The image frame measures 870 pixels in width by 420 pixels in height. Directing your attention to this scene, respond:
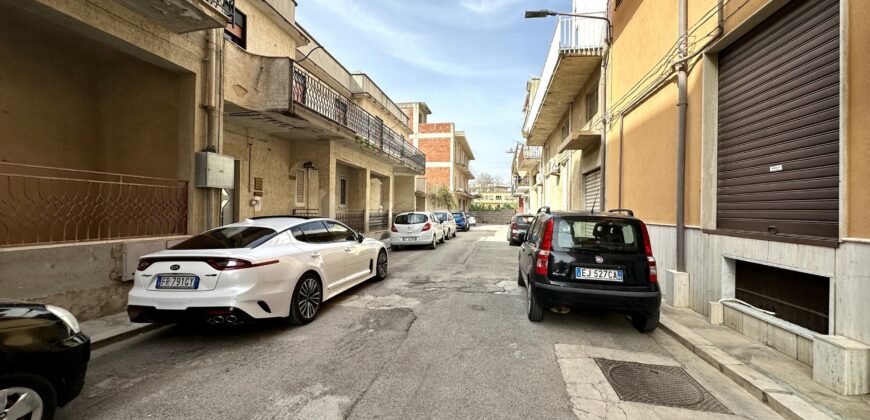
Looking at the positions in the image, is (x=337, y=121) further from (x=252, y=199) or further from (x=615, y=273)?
(x=615, y=273)

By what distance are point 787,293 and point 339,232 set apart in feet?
20.4

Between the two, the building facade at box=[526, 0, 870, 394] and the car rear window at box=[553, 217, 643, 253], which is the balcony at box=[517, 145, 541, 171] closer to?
the building facade at box=[526, 0, 870, 394]

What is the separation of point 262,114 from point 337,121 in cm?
261

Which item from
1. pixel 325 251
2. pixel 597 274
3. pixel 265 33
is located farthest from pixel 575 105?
pixel 325 251

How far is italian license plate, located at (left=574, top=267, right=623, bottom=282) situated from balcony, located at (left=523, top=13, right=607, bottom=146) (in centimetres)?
837

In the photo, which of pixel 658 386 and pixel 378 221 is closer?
pixel 658 386

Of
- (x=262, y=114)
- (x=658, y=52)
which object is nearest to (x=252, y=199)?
(x=262, y=114)

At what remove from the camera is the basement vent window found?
12.4 ft

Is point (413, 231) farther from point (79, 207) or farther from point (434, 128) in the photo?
point (434, 128)

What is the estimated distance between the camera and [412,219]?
48.1 ft

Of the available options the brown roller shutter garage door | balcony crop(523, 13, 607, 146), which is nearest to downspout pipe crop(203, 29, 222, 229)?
the brown roller shutter garage door

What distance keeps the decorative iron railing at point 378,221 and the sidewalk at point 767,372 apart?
44.8 ft

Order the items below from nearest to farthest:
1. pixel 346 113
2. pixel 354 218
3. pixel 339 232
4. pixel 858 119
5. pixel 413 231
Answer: pixel 858 119 < pixel 339 232 < pixel 346 113 < pixel 413 231 < pixel 354 218

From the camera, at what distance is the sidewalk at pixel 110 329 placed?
429 cm
